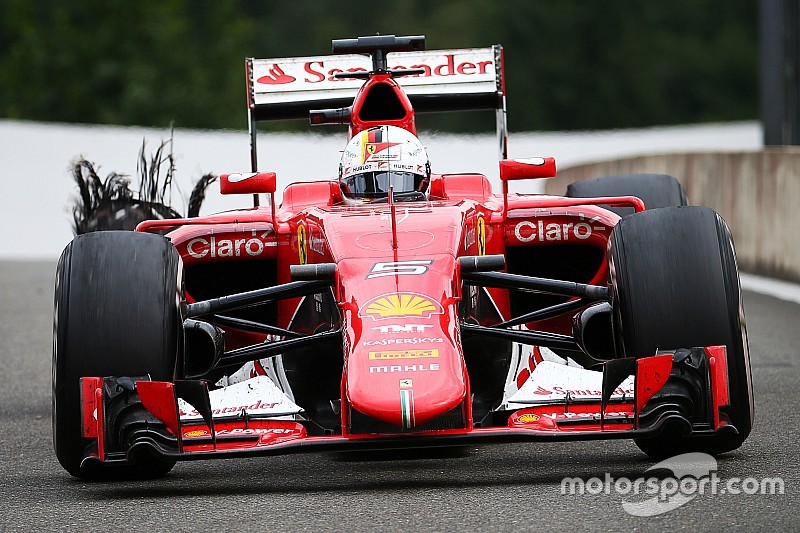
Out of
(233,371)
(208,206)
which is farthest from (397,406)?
(208,206)

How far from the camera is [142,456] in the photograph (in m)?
6.53

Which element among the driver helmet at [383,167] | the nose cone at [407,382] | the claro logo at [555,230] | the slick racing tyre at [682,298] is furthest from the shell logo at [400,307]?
the claro logo at [555,230]

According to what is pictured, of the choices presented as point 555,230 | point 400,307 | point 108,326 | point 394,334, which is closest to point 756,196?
point 555,230

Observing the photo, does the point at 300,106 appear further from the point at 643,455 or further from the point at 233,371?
the point at 643,455

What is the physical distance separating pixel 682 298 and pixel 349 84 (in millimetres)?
4232

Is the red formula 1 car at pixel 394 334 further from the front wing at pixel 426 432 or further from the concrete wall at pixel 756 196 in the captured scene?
the concrete wall at pixel 756 196

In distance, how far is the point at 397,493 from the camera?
645 centimetres

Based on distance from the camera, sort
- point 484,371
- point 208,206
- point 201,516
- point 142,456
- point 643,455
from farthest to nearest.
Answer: point 208,206
point 484,371
point 643,455
point 142,456
point 201,516

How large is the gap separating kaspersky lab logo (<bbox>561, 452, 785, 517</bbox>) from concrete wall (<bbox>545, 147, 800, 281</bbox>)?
8.68 metres

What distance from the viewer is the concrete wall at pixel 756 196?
15242 mm

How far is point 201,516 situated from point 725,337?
2187mm

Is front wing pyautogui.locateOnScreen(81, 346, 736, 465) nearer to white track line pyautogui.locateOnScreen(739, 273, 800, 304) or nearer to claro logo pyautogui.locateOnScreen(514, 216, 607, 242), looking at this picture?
claro logo pyautogui.locateOnScreen(514, 216, 607, 242)

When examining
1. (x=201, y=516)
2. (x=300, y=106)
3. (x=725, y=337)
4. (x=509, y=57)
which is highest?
(x=509, y=57)

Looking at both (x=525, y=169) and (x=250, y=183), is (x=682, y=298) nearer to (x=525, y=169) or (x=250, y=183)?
(x=525, y=169)
